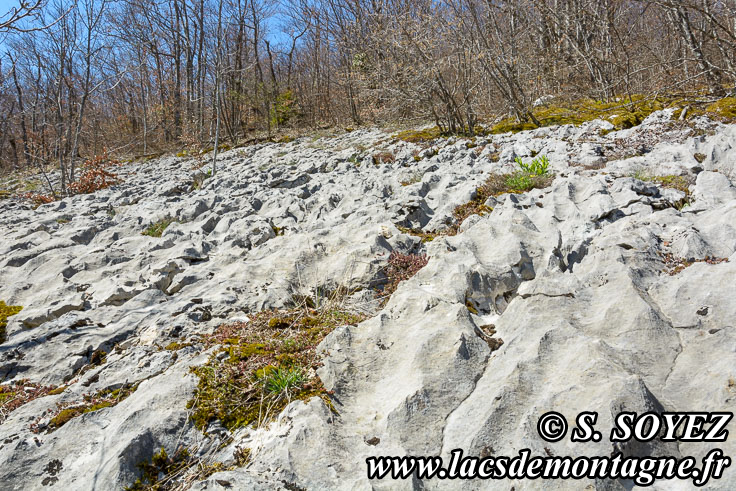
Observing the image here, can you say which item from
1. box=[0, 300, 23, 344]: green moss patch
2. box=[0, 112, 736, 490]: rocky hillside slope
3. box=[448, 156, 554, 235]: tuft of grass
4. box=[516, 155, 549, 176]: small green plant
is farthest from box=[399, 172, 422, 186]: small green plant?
box=[0, 300, 23, 344]: green moss patch

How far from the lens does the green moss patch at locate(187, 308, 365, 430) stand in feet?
7.50

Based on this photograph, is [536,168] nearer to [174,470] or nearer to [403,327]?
[403,327]

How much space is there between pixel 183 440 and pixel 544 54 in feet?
45.2

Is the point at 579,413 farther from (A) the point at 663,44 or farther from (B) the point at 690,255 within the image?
(A) the point at 663,44

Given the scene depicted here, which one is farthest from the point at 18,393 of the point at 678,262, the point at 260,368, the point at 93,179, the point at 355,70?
the point at 355,70

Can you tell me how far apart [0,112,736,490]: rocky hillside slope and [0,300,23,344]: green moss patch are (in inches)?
1.9

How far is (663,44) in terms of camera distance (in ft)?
45.8

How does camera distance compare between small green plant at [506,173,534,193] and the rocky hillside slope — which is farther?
small green plant at [506,173,534,193]

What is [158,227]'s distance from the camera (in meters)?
6.59

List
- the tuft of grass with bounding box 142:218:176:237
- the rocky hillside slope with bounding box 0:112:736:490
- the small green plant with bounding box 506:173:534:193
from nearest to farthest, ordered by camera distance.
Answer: the rocky hillside slope with bounding box 0:112:736:490 < the small green plant with bounding box 506:173:534:193 < the tuft of grass with bounding box 142:218:176:237

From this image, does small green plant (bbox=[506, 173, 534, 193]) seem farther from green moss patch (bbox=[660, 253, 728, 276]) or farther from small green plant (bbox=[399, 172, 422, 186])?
green moss patch (bbox=[660, 253, 728, 276])

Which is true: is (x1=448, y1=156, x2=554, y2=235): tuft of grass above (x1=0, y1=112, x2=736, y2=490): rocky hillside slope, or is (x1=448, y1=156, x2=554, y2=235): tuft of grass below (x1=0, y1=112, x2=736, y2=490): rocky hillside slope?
above

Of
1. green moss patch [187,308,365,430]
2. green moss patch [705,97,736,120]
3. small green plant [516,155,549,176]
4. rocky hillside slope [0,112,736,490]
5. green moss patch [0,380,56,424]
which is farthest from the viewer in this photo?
green moss patch [705,97,736,120]

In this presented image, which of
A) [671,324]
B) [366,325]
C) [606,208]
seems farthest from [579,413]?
[606,208]
